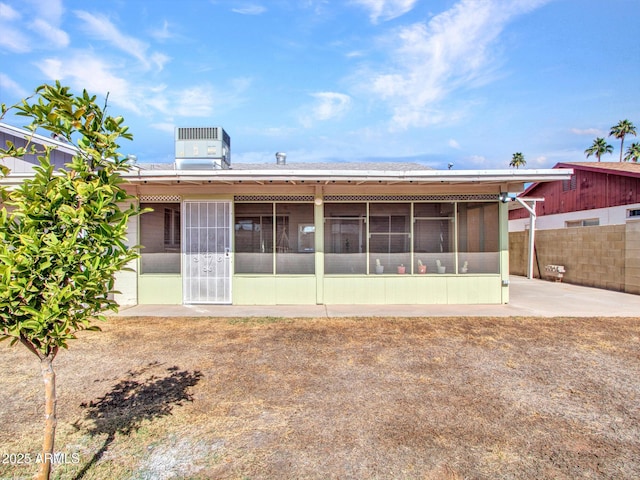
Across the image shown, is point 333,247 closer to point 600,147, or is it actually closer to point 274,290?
point 274,290

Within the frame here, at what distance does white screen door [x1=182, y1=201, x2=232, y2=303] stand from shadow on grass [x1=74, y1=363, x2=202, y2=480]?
3911 millimetres

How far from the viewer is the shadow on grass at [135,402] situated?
9.26 feet

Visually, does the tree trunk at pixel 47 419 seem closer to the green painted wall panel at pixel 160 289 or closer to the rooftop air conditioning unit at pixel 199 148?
the green painted wall panel at pixel 160 289

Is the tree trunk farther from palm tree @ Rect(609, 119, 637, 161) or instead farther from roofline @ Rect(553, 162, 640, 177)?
palm tree @ Rect(609, 119, 637, 161)

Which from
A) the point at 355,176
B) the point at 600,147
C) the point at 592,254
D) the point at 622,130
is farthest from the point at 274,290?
the point at 622,130

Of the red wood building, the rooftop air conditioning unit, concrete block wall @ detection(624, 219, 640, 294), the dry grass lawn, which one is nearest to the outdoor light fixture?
the dry grass lawn

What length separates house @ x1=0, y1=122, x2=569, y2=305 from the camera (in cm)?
795

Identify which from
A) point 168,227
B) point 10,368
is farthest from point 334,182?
point 10,368

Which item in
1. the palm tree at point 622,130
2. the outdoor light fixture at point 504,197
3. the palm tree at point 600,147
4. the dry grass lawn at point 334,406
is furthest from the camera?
the palm tree at point 600,147

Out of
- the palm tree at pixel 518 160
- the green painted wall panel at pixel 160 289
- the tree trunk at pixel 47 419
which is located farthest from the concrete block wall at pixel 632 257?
the palm tree at pixel 518 160

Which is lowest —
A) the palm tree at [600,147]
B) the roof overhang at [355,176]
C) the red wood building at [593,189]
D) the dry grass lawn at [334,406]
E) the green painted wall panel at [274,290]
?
the dry grass lawn at [334,406]

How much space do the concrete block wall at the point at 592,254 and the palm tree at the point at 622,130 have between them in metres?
29.4

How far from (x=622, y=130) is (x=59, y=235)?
44.0m

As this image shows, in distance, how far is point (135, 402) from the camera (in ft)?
10.8
